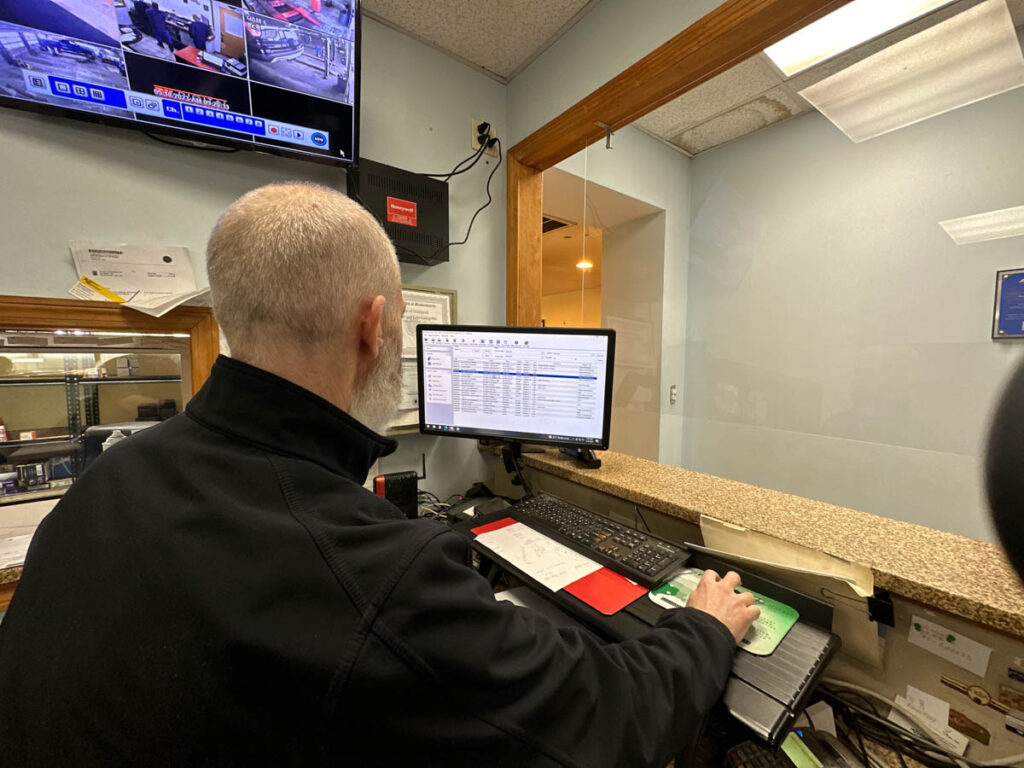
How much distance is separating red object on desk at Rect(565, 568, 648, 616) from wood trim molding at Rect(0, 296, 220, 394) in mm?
1137

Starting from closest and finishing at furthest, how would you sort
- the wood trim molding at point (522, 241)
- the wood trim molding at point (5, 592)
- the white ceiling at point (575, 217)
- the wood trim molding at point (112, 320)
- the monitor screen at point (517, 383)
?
the wood trim molding at point (5, 592)
the wood trim molding at point (112, 320)
the monitor screen at point (517, 383)
the wood trim molding at point (522, 241)
the white ceiling at point (575, 217)

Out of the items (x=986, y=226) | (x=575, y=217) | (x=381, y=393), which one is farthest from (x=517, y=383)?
(x=986, y=226)

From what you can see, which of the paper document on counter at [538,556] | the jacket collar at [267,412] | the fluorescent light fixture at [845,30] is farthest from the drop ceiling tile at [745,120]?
the jacket collar at [267,412]

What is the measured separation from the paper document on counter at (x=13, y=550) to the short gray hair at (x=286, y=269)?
0.82 metres

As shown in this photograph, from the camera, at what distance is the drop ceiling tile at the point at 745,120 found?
1805 millimetres

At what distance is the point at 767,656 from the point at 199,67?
1.72 m

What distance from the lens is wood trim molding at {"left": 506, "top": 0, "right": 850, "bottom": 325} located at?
0.93m

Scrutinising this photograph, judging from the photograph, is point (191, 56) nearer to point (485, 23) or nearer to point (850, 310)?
point (485, 23)

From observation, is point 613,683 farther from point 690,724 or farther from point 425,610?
point 425,610

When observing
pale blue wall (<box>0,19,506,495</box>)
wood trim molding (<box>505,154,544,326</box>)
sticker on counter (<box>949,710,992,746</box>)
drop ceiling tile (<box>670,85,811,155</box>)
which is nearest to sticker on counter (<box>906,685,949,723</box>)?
sticker on counter (<box>949,710,992,746</box>)

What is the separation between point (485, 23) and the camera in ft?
4.48

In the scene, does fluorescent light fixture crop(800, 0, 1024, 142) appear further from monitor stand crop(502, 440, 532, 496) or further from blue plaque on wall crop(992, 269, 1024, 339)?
monitor stand crop(502, 440, 532, 496)

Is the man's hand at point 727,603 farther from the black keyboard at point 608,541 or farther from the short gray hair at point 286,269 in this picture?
the short gray hair at point 286,269

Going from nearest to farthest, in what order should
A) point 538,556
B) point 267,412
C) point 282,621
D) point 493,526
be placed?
point 282,621
point 267,412
point 538,556
point 493,526
